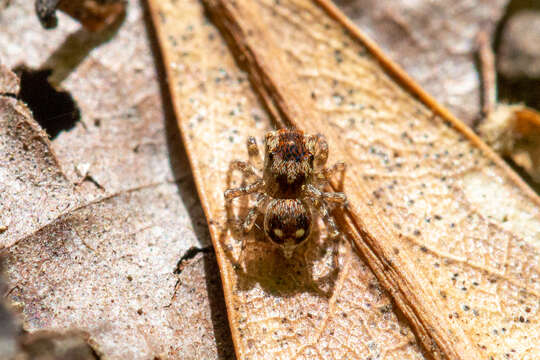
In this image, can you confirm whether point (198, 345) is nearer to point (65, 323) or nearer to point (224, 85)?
point (65, 323)

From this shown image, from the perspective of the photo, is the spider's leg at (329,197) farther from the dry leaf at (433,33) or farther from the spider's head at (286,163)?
the dry leaf at (433,33)

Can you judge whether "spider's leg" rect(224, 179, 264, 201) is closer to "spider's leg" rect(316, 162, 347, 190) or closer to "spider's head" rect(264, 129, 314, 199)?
"spider's head" rect(264, 129, 314, 199)

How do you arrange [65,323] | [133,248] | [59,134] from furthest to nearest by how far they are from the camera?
[59,134]
[133,248]
[65,323]

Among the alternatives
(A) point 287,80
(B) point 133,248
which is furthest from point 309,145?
(B) point 133,248

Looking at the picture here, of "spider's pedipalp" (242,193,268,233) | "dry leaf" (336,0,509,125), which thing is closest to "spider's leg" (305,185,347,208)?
"spider's pedipalp" (242,193,268,233)

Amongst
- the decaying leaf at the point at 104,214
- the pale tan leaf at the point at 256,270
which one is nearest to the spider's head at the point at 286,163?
the pale tan leaf at the point at 256,270

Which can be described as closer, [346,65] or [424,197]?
[424,197]

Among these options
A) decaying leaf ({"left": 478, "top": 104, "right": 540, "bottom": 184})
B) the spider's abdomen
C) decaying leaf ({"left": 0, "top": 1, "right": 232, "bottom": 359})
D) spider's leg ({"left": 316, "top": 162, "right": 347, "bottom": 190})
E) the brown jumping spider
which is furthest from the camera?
decaying leaf ({"left": 478, "top": 104, "right": 540, "bottom": 184})
